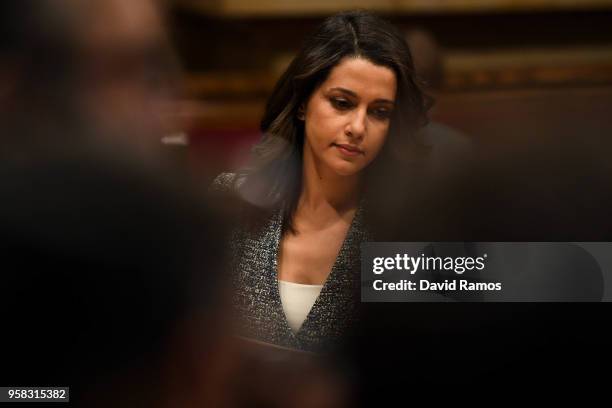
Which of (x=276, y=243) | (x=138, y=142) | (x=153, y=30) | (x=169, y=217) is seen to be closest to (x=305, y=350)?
(x=276, y=243)

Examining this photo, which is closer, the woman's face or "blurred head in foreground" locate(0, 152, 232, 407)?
the woman's face

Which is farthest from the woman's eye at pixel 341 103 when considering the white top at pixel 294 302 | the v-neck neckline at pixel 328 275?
the white top at pixel 294 302

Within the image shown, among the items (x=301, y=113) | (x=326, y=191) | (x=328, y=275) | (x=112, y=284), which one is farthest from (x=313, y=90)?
(x=112, y=284)

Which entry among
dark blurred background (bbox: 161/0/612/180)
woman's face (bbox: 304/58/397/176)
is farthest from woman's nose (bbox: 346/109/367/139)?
dark blurred background (bbox: 161/0/612/180)

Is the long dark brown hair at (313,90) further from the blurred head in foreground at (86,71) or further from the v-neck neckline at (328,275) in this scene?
the blurred head in foreground at (86,71)

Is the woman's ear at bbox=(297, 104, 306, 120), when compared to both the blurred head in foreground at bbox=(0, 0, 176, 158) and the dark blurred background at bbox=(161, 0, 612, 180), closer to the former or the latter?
the dark blurred background at bbox=(161, 0, 612, 180)

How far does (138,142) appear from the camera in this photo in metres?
1.03

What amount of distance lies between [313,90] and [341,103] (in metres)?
0.04

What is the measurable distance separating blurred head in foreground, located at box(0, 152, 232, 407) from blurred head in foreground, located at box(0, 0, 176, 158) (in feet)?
0.21

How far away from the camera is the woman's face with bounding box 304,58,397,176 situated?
0.96 metres

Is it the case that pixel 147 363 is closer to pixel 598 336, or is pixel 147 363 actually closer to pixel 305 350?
pixel 305 350

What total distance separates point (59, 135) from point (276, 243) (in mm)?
357

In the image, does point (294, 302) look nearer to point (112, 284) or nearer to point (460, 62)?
point (112, 284)

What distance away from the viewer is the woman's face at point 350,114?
0.96 m
